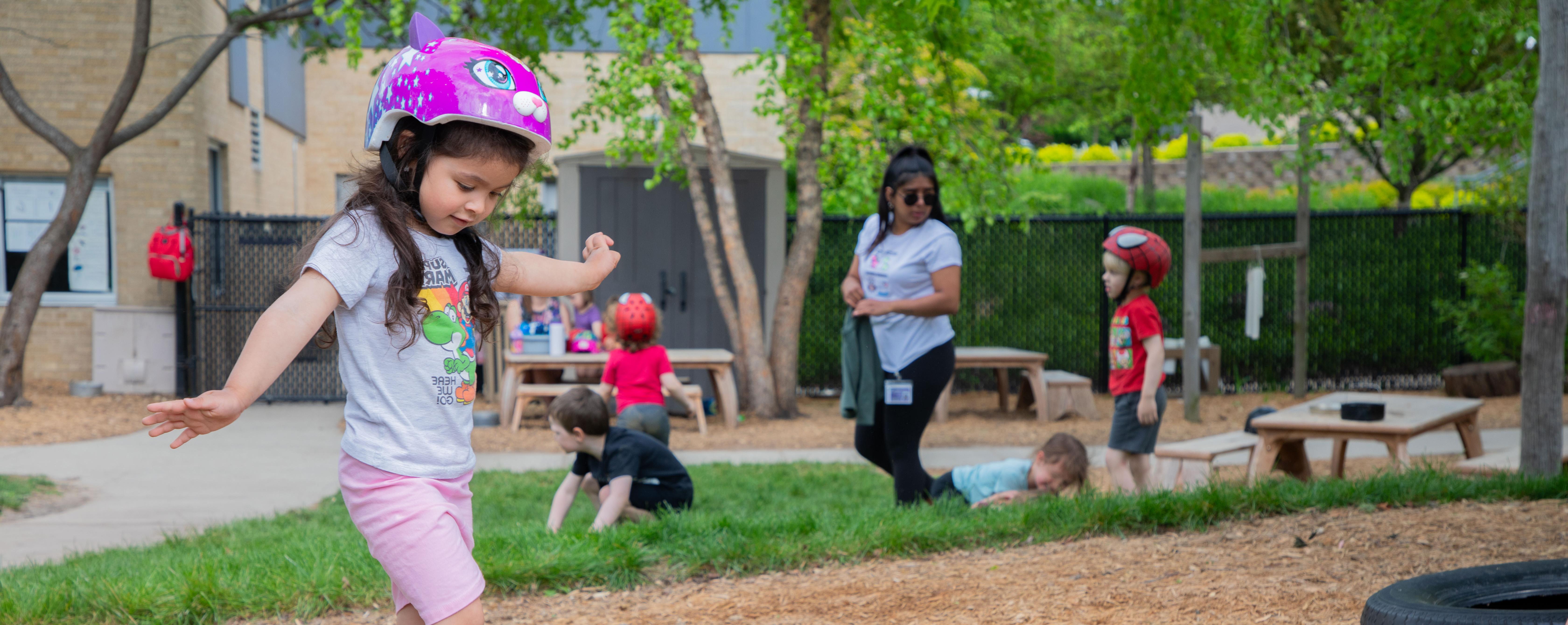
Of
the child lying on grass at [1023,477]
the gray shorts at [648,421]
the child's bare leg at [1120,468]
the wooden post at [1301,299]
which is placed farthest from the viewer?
the wooden post at [1301,299]

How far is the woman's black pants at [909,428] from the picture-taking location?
4.83 metres

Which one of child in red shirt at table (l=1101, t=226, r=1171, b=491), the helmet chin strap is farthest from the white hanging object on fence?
the helmet chin strap

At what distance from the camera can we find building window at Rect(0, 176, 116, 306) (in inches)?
472

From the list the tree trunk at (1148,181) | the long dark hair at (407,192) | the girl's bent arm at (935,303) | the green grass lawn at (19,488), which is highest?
the tree trunk at (1148,181)

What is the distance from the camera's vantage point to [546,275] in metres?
2.57

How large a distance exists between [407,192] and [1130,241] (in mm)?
3965

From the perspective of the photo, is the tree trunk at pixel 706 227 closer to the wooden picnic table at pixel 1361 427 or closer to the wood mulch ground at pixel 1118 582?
the wooden picnic table at pixel 1361 427

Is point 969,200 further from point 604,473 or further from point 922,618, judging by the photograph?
point 922,618

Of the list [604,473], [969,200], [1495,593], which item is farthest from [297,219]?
[1495,593]

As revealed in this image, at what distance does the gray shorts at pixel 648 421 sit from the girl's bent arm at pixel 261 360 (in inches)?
165

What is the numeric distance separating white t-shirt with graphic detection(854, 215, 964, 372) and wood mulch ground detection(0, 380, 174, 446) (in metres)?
5.72

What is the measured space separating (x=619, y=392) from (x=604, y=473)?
1.87 meters

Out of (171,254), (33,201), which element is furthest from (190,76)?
(33,201)

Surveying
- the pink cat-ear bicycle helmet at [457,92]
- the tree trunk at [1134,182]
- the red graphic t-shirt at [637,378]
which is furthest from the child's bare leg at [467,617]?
the tree trunk at [1134,182]
